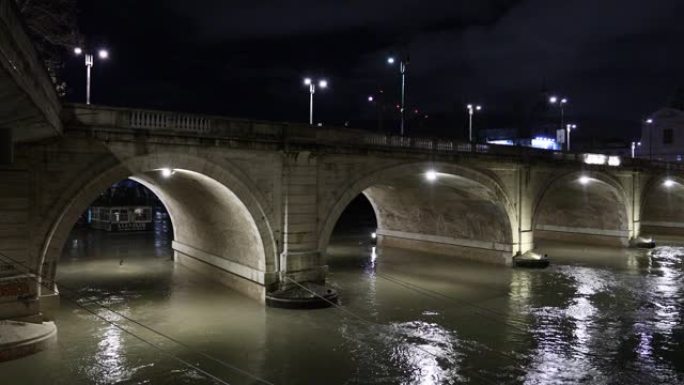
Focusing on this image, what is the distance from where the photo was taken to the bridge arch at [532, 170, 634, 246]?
42062 millimetres

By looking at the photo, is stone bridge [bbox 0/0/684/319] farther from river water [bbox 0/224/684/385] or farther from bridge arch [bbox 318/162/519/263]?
river water [bbox 0/224/684/385]

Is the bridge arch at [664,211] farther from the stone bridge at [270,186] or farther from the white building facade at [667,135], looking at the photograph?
the white building facade at [667,135]

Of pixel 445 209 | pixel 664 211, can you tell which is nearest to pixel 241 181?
pixel 445 209

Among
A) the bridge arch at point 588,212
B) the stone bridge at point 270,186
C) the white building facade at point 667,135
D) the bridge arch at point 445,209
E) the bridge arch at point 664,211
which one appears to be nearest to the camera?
the stone bridge at point 270,186

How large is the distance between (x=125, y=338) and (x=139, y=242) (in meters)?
26.4

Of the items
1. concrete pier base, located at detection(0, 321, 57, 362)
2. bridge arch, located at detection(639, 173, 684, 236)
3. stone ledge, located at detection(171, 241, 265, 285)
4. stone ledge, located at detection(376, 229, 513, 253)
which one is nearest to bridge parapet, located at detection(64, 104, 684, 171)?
stone ledge, located at detection(376, 229, 513, 253)

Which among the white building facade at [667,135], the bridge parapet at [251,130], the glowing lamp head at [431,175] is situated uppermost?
the white building facade at [667,135]

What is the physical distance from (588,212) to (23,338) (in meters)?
42.3

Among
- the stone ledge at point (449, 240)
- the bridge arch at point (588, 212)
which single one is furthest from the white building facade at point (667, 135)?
the stone ledge at point (449, 240)

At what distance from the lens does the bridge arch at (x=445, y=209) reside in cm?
2973

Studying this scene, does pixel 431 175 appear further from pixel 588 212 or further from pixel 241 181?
pixel 588 212

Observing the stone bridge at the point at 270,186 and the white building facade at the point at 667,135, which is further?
the white building facade at the point at 667,135

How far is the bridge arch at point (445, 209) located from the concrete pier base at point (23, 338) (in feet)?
43.6

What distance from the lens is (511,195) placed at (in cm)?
3331
